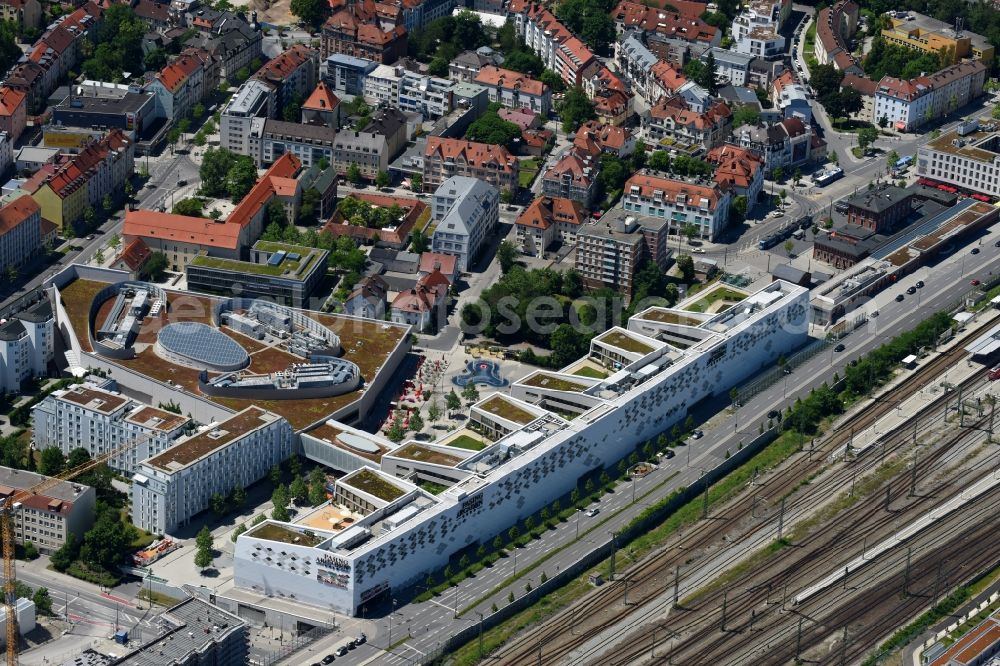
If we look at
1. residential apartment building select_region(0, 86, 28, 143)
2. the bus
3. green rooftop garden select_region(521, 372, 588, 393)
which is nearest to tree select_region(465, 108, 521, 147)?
the bus

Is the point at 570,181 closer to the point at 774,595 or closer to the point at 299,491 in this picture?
the point at 299,491

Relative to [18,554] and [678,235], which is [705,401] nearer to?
[678,235]

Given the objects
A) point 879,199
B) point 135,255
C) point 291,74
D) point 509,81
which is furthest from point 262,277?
point 879,199

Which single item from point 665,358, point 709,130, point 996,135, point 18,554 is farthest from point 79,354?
point 996,135

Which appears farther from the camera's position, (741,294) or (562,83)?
(562,83)

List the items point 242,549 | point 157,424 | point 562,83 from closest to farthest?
point 242,549, point 157,424, point 562,83

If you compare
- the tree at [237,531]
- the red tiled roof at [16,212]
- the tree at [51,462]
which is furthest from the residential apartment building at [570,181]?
the tree at [51,462]
